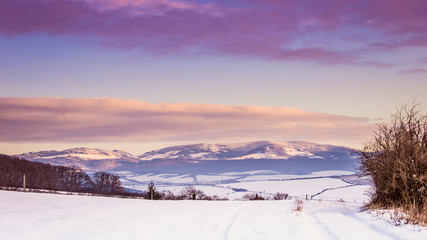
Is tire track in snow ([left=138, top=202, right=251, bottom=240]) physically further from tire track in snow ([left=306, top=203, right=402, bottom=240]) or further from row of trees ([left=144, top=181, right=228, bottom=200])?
row of trees ([left=144, top=181, right=228, bottom=200])

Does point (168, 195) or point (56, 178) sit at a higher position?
point (56, 178)

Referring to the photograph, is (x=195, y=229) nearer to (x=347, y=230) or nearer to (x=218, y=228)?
(x=218, y=228)

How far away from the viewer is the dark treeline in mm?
150125

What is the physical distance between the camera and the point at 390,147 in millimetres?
30844

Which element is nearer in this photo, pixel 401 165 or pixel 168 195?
pixel 401 165

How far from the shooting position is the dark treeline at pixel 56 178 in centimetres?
15012

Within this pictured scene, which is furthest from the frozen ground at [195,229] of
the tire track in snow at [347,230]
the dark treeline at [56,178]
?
the dark treeline at [56,178]

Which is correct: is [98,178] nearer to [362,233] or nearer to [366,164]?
[366,164]

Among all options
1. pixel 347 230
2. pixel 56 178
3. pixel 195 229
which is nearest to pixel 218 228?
pixel 195 229

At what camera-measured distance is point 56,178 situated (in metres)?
164

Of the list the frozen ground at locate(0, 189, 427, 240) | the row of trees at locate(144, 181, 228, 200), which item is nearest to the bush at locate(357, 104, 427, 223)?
the frozen ground at locate(0, 189, 427, 240)

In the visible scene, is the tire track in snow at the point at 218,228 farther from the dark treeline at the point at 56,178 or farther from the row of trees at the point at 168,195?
the dark treeline at the point at 56,178

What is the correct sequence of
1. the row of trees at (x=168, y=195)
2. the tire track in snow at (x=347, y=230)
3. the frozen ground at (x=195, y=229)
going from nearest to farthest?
the frozen ground at (x=195, y=229)
the tire track in snow at (x=347, y=230)
the row of trees at (x=168, y=195)

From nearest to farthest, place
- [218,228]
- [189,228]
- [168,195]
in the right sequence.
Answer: [189,228] < [218,228] < [168,195]
